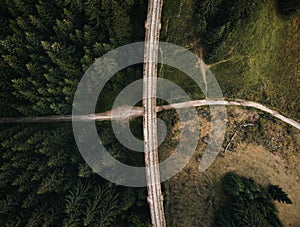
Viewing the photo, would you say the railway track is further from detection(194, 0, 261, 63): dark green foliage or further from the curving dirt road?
detection(194, 0, 261, 63): dark green foliage

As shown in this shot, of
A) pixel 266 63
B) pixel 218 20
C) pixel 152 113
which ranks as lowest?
pixel 152 113

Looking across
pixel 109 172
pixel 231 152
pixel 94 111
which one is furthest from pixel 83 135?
pixel 231 152

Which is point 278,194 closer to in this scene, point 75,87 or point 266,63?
point 266,63

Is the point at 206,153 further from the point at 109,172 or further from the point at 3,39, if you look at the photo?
the point at 3,39

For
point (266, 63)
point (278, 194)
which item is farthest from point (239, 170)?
point (266, 63)

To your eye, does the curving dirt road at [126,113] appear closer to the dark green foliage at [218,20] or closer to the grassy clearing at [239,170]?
the grassy clearing at [239,170]

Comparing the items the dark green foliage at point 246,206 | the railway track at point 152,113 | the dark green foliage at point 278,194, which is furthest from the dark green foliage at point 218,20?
the dark green foliage at point 278,194
